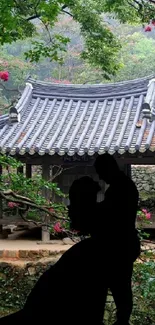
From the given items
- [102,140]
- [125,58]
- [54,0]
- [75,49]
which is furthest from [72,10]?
[75,49]

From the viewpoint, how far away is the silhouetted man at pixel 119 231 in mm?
2098

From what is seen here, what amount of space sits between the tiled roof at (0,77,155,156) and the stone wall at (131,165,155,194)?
8.15 feet

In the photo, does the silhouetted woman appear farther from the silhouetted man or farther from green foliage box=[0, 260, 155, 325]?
green foliage box=[0, 260, 155, 325]

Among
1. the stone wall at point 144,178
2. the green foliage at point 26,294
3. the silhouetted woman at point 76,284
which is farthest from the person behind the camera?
the stone wall at point 144,178

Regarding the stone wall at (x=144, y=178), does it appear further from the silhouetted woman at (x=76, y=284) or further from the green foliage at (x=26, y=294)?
the silhouetted woman at (x=76, y=284)

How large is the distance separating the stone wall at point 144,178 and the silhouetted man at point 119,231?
8920 millimetres

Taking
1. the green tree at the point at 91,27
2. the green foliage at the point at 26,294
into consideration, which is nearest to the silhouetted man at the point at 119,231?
the green foliage at the point at 26,294

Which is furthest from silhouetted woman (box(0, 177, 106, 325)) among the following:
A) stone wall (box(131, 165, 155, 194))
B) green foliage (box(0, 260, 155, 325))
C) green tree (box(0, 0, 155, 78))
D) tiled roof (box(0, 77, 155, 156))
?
stone wall (box(131, 165, 155, 194))

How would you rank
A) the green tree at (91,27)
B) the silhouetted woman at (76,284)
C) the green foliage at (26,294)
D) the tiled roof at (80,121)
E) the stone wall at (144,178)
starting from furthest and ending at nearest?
the stone wall at (144,178) → the tiled roof at (80,121) → the green foliage at (26,294) → the green tree at (91,27) → the silhouetted woman at (76,284)

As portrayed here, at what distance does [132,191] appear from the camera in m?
2.18

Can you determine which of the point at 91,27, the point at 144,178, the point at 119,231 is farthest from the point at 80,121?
the point at 119,231

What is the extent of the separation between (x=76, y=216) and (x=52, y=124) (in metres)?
6.97

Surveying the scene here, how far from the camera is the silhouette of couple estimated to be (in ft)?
6.87

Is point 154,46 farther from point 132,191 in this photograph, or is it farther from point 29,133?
point 132,191
